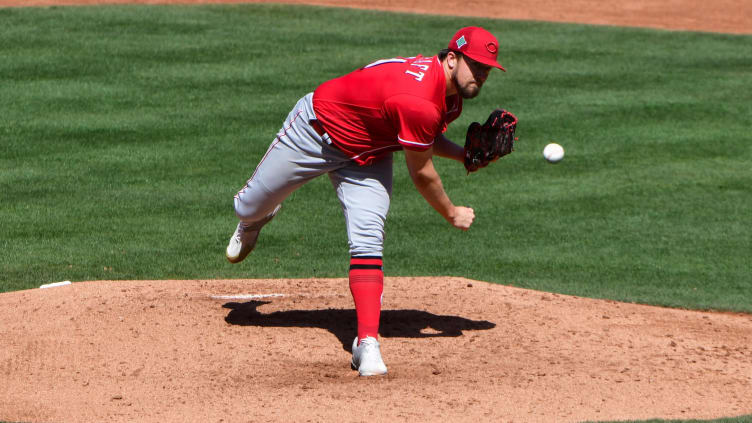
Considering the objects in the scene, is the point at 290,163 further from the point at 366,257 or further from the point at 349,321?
the point at 349,321

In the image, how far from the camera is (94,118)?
34.8 ft

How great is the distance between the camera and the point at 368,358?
4.84m

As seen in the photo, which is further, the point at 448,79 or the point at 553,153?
the point at 553,153

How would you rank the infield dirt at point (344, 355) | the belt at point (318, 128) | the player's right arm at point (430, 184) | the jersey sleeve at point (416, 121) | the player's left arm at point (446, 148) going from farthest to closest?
the player's left arm at point (446, 148) → the belt at point (318, 128) → the player's right arm at point (430, 184) → the jersey sleeve at point (416, 121) → the infield dirt at point (344, 355)

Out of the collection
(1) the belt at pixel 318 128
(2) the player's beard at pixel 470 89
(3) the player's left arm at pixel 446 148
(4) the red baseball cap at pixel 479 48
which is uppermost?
(4) the red baseball cap at pixel 479 48

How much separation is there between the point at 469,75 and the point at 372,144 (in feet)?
2.11

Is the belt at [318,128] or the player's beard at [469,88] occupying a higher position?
the player's beard at [469,88]

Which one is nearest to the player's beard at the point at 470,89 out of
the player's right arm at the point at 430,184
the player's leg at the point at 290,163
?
the player's right arm at the point at 430,184

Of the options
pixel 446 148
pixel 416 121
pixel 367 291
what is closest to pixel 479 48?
pixel 416 121

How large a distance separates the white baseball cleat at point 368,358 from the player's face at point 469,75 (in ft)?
4.46

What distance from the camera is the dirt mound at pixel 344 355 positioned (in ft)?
14.5

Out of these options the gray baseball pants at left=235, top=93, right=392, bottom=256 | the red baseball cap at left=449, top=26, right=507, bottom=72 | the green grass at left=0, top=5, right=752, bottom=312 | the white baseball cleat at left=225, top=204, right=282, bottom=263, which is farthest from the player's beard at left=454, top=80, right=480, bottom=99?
the green grass at left=0, top=5, right=752, bottom=312

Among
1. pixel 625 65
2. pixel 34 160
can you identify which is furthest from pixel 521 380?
pixel 625 65

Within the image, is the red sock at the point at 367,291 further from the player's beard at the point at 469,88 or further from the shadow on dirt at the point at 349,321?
the player's beard at the point at 469,88
